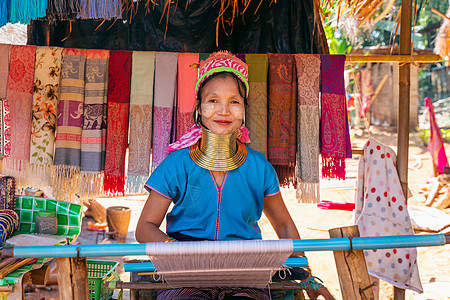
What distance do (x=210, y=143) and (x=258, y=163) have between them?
0.32 metres

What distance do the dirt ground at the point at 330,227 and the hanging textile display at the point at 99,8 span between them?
255 centimetres

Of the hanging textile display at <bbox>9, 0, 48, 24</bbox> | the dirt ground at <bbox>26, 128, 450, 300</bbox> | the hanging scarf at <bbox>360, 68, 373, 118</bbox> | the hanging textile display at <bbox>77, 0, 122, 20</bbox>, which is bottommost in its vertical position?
the dirt ground at <bbox>26, 128, 450, 300</bbox>

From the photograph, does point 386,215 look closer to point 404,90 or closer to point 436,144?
point 404,90

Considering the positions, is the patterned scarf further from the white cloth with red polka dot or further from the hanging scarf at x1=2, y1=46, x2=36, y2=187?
the white cloth with red polka dot

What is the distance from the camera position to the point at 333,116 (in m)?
3.41

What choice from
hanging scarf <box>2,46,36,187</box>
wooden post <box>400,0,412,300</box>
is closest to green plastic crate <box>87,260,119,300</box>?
hanging scarf <box>2,46,36,187</box>

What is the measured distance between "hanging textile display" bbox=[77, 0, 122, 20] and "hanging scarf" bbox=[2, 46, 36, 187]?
0.74 m

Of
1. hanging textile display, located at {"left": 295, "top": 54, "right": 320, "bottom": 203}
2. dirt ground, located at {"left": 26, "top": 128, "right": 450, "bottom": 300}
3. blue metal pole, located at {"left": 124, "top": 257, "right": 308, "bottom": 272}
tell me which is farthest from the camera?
dirt ground, located at {"left": 26, "top": 128, "right": 450, "bottom": 300}

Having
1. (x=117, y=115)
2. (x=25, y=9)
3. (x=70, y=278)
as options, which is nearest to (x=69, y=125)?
(x=117, y=115)

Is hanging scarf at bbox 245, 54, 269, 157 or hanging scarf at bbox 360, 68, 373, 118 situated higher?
hanging scarf at bbox 360, 68, 373, 118

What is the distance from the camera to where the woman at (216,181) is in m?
2.46

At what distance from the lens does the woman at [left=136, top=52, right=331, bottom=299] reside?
246 centimetres

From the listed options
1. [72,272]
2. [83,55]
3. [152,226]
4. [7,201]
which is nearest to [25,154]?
[7,201]

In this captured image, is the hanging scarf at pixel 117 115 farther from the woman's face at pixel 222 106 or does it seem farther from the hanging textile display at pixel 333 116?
the hanging textile display at pixel 333 116
